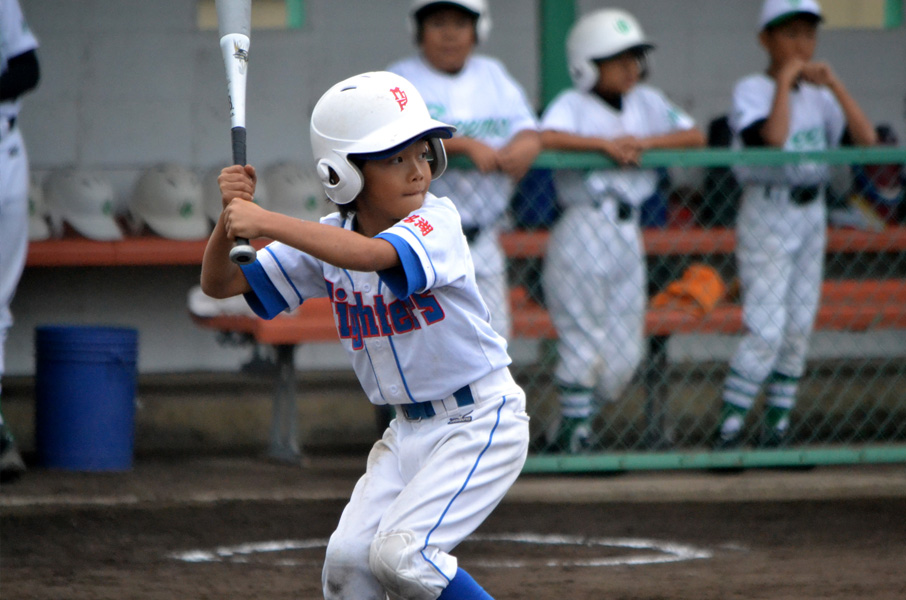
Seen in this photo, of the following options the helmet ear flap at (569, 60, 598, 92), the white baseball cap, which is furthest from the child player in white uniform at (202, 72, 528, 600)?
the white baseball cap

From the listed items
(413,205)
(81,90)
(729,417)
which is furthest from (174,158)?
(413,205)

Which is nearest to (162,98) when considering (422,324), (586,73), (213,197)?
(213,197)

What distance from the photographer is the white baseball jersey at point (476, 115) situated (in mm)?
4891

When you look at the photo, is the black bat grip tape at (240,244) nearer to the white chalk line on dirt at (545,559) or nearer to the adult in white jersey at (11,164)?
the white chalk line on dirt at (545,559)

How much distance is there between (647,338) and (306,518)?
1.69 metres

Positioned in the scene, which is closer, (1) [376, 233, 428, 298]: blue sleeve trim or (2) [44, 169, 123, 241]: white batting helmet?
(1) [376, 233, 428, 298]: blue sleeve trim

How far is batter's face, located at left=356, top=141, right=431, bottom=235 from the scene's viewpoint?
9.14 ft

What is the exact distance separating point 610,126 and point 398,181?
2.54 metres

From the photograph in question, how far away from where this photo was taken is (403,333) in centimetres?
277

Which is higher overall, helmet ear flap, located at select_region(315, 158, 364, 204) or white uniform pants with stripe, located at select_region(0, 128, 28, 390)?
helmet ear flap, located at select_region(315, 158, 364, 204)

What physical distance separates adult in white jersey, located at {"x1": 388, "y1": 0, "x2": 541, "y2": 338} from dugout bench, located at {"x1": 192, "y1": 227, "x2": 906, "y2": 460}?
43cm

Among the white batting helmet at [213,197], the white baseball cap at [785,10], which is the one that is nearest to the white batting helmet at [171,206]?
the white batting helmet at [213,197]

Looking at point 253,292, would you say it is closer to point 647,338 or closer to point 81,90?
point 647,338

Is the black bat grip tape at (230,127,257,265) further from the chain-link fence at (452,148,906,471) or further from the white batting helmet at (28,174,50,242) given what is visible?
the white batting helmet at (28,174,50,242)
